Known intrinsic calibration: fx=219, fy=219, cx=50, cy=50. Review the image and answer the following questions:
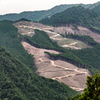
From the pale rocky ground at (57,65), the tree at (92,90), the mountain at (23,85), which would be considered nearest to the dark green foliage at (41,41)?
the pale rocky ground at (57,65)

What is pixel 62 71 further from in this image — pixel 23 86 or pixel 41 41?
pixel 41 41

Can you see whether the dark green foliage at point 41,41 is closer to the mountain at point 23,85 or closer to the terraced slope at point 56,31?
the terraced slope at point 56,31

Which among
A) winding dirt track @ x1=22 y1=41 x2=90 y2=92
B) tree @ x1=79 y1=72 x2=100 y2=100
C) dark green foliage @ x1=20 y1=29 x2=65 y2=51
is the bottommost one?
winding dirt track @ x1=22 y1=41 x2=90 y2=92

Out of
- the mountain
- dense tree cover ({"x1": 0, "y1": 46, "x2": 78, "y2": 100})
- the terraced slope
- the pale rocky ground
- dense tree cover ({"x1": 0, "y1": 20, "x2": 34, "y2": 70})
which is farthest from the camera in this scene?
the terraced slope

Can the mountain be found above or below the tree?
below

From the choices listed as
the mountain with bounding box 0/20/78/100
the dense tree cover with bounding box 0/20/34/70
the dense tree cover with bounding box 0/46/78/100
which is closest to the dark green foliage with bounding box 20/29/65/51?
the dense tree cover with bounding box 0/20/34/70

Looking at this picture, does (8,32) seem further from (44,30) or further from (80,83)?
(80,83)

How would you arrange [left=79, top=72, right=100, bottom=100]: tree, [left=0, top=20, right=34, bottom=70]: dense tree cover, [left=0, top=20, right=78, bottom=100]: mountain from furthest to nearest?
1. [left=0, top=20, right=34, bottom=70]: dense tree cover
2. [left=0, top=20, right=78, bottom=100]: mountain
3. [left=79, top=72, right=100, bottom=100]: tree

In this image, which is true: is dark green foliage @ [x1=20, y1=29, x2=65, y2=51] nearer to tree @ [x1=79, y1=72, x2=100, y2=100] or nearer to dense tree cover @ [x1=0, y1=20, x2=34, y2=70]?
dense tree cover @ [x1=0, y1=20, x2=34, y2=70]
